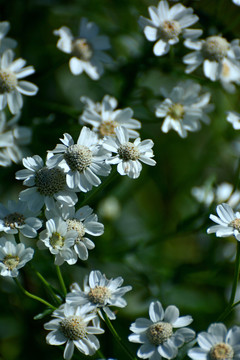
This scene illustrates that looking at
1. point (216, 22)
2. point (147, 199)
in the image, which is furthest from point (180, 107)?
point (147, 199)

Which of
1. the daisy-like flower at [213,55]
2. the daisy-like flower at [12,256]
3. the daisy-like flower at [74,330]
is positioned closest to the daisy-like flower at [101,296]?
the daisy-like flower at [74,330]

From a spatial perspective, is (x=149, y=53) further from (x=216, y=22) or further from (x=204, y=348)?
(x=204, y=348)

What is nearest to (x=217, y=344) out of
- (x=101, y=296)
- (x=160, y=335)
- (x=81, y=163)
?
(x=160, y=335)

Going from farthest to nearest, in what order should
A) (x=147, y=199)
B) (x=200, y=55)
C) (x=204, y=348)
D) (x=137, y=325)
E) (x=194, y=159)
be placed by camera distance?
(x=147, y=199), (x=194, y=159), (x=200, y=55), (x=137, y=325), (x=204, y=348)

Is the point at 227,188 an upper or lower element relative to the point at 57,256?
lower

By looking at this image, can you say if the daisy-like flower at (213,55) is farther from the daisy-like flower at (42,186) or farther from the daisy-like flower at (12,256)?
the daisy-like flower at (12,256)
